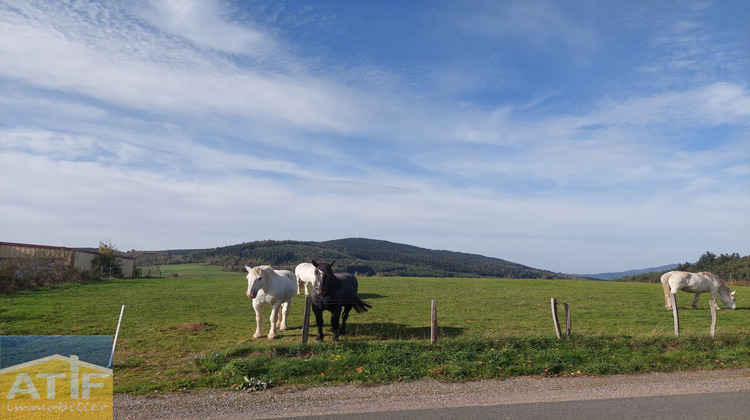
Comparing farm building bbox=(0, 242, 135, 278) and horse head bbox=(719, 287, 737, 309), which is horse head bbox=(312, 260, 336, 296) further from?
farm building bbox=(0, 242, 135, 278)

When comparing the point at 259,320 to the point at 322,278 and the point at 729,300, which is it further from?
the point at 729,300

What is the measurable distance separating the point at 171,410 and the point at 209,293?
71.9ft

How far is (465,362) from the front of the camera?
9.90 metres

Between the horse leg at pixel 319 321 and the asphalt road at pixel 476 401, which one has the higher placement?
the horse leg at pixel 319 321

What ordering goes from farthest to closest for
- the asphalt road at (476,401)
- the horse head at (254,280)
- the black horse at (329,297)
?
the horse head at (254,280) → the black horse at (329,297) → the asphalt road at (476,401)

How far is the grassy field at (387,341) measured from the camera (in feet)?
30.9

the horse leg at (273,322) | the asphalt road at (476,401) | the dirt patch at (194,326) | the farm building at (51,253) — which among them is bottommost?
the asphalt road at (476,401)

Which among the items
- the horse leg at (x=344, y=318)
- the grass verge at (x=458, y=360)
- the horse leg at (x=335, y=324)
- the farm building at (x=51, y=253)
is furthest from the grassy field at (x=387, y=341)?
the farm building at (x=51, y=253)

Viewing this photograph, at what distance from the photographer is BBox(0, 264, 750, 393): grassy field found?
9.43 m

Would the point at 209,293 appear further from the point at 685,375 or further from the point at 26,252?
the point at 685,375

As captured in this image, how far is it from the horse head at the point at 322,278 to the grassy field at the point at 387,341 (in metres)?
1.46

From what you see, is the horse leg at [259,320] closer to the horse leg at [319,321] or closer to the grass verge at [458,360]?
the horse leg at [319,321]

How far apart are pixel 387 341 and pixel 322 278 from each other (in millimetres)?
2546

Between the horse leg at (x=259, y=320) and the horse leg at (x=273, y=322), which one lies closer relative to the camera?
Answer: the horse leg at (x=273, y=322)
